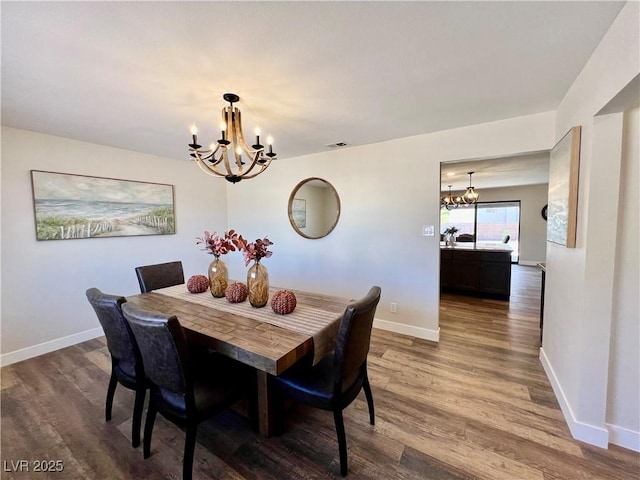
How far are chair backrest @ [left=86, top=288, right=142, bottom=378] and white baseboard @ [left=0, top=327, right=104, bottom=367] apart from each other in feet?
6.18

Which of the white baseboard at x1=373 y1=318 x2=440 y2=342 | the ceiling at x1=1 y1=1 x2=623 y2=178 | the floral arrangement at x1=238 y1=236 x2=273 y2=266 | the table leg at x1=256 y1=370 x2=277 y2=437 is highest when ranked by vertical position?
the ceiling at x1=1 y1=1 x2=623 y2=178

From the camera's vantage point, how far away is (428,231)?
2875mm

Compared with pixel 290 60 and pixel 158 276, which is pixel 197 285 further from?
pixel 290 60

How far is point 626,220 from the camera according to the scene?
57.2 inches

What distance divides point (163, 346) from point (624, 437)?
103 inches

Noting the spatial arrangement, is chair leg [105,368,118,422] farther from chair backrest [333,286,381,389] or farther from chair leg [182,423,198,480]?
chair backrest [333,286,381,389]

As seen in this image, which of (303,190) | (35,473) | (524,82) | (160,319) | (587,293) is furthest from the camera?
(303,190)

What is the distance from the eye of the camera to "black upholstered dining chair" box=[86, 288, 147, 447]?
4.87 ft

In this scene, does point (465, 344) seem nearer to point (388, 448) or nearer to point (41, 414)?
point (388, 448)

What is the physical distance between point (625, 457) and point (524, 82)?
2.34 m

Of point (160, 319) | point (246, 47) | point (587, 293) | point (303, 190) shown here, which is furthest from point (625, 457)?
point (303, 190)

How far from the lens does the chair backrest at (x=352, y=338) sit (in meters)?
1.31

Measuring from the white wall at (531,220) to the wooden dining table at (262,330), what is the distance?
8.07 meters

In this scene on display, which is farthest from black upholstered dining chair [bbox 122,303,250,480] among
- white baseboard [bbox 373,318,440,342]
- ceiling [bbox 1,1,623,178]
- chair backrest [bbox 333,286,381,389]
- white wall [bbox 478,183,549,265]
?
white wall [bbox 478,183,549,265]
